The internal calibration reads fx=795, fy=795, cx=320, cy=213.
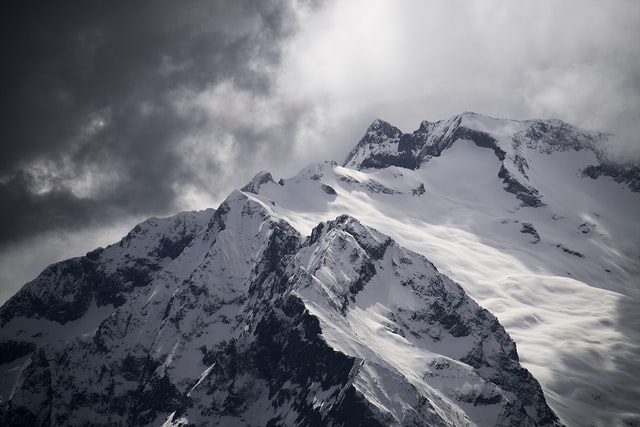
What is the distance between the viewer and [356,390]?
200m

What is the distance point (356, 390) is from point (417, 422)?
679 inches

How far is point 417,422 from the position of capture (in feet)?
655

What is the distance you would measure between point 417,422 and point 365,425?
46.8 feet

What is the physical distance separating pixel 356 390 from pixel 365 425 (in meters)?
9.28

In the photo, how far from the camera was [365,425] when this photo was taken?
194 metres
